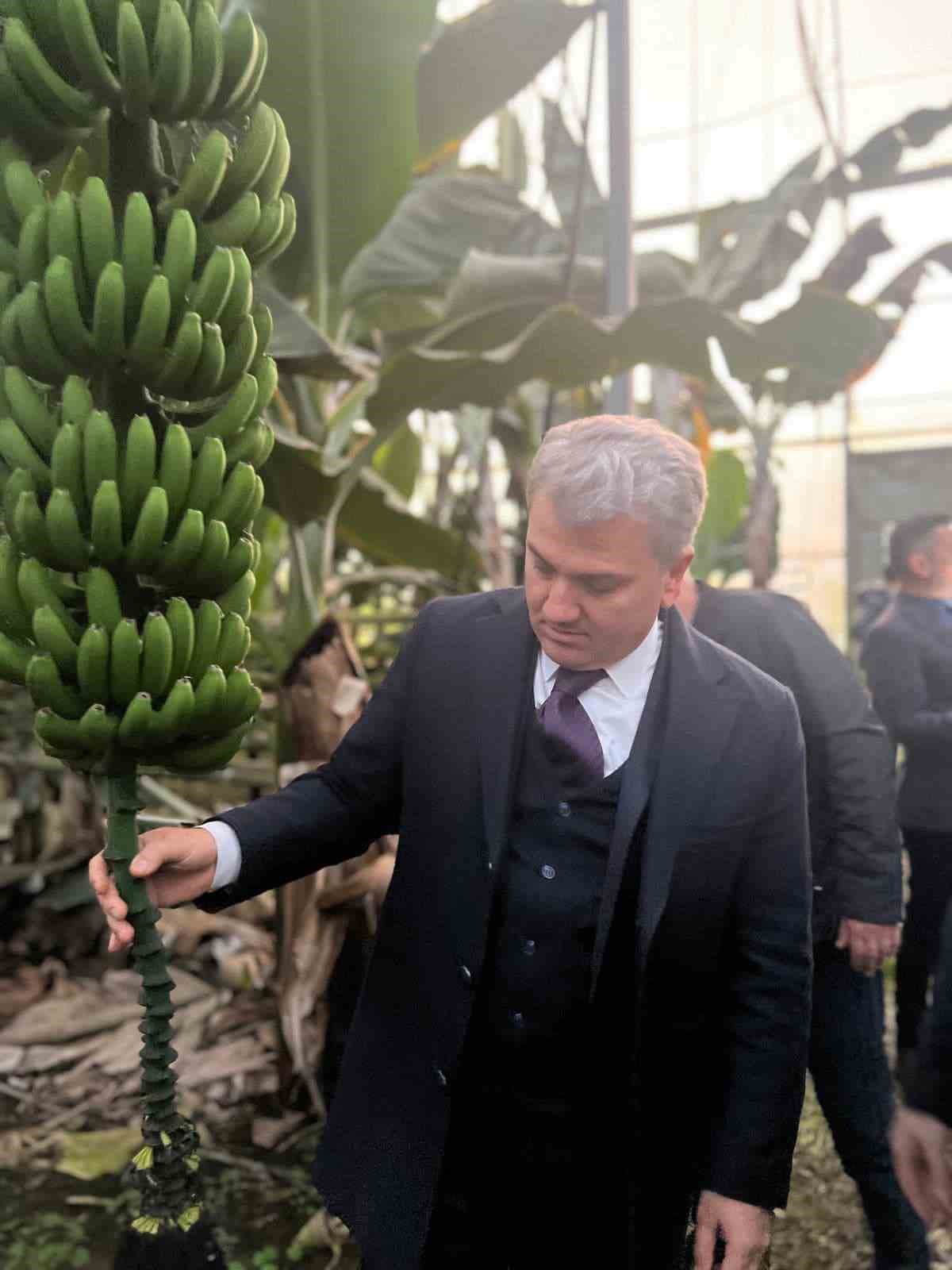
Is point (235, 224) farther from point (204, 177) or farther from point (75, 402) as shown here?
point (75, 402)

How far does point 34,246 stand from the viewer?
4.04ft

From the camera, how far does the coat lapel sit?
138cm

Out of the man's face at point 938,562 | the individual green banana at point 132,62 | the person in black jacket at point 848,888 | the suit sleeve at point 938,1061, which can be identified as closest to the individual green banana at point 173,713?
the individual green banana at point 132,62

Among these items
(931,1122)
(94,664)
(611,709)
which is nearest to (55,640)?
(94,664)

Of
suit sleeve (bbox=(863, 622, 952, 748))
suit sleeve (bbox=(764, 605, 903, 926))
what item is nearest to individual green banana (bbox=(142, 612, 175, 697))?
suit sleeve (bbox=(764, 605, 903, 926))

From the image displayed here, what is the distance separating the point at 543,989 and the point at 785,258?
12.5 ft

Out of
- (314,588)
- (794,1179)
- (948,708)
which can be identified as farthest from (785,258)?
(794,1179)

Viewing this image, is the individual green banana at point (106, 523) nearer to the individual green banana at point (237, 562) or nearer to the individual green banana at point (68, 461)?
the individual green banana at point (68, 461)

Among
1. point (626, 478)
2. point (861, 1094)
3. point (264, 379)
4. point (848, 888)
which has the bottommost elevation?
point (861, 1094)

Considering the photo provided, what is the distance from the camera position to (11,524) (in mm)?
1245

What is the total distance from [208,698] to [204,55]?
755 mm

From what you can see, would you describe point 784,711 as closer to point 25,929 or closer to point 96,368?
point 96,368

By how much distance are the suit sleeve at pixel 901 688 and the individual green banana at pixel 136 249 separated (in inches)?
100

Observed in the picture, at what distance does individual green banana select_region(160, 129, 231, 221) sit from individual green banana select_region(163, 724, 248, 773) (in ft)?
2.07
